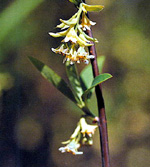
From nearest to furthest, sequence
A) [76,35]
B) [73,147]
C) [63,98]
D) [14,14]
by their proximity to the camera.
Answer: [76,35]
[73,147]
[14,14]
[63,98]

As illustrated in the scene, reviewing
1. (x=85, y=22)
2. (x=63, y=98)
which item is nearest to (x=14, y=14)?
(x=63, y=98)

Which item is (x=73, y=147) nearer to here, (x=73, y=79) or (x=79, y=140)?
(x=79, y=140)

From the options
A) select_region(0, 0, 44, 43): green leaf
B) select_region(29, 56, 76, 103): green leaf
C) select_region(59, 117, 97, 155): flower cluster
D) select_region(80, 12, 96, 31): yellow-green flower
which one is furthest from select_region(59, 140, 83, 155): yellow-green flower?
select_region(0, 0, 44, 43): green leaf

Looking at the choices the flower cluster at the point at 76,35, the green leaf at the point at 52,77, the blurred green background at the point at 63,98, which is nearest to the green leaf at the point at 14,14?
the blurred green background at the point at 63,98

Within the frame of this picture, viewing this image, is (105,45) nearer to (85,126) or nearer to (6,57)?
(6,57)

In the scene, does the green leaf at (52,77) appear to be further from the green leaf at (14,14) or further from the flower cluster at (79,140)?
the green leaf at (14,14)

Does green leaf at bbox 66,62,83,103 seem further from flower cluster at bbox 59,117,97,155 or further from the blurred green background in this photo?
the blurred green background
